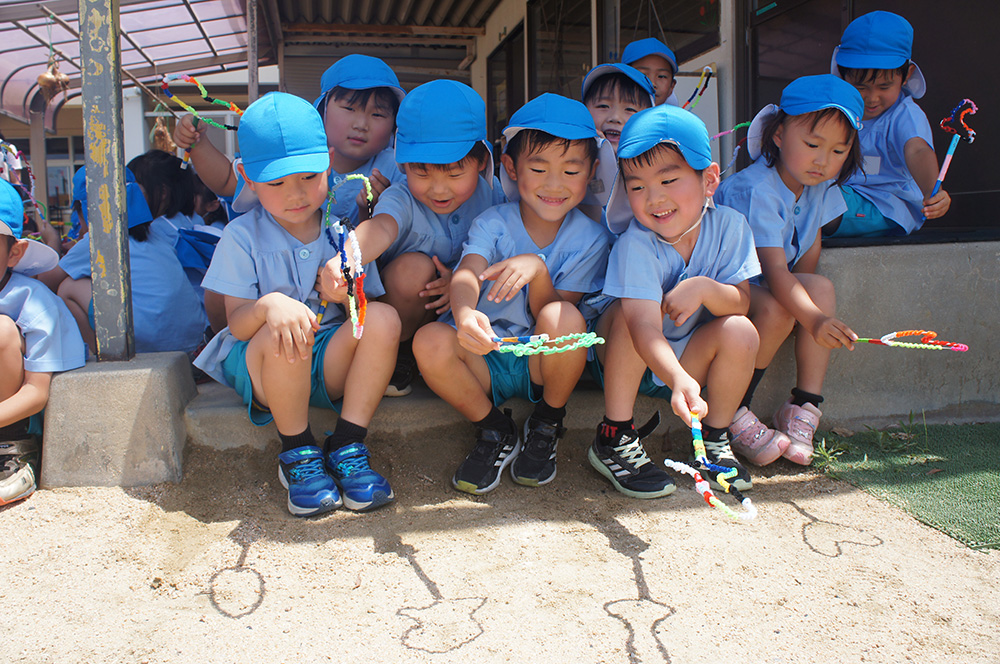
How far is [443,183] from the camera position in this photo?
2.24 meters

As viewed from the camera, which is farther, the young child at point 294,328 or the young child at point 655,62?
the young child at point 655,62

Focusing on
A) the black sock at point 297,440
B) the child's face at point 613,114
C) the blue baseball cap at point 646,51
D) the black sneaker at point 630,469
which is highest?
the blue baseball cap at point 646,51

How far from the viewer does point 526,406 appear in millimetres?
2404

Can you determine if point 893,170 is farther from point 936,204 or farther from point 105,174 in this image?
point 105,174

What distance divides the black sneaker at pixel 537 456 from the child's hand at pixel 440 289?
47cm

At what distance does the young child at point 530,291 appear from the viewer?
2084 mm

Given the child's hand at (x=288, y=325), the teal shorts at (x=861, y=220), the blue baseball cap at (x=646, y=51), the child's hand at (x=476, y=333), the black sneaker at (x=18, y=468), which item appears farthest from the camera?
the blue baseball cap at (x=646, y=51)

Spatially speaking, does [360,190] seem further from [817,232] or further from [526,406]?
[817,232]

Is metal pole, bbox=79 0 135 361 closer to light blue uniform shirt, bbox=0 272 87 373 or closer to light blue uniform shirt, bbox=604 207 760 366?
light blue uniform shirt, bbox=0 272 87 373

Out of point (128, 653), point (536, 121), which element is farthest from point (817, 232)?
point (128, 653)

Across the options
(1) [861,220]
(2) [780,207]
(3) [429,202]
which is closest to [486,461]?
(3) [429,202]

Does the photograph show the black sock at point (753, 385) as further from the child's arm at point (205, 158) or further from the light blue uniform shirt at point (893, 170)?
the child's arm at point (205, 158)

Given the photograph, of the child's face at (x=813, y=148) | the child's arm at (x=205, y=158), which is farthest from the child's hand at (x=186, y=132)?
the child's face at (x=813, y=148)

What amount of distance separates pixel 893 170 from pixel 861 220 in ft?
0.90
